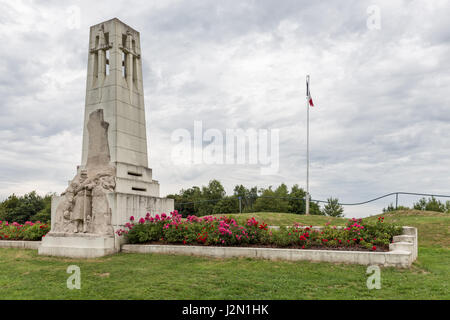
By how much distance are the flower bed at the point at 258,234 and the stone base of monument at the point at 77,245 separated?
0.64 metres

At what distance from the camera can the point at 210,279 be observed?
756 centimetres

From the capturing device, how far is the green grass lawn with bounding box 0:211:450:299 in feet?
21.5

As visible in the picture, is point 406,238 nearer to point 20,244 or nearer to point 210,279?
point 210,279

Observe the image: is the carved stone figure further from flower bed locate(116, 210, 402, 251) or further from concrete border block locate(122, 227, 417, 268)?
concrete border block locate(122, 227, 417, 268)

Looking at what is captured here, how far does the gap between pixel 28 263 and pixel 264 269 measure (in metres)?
6.67

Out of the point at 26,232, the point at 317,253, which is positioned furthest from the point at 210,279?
the point at 26,232

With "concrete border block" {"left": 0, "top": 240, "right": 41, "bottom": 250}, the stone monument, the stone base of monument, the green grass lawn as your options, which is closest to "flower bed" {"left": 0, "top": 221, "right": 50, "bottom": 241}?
"concrete border block" {"left": 0, "top": 240, "right": 41, "bottom": 250}

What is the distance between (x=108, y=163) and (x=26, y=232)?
16.1 ft

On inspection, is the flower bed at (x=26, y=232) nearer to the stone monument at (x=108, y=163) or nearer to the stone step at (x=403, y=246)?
the stone monument at (x=108, y=163)

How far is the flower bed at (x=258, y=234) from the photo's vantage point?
9.92 m

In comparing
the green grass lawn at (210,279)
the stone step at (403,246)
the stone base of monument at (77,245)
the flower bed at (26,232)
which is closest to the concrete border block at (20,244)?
the flower bed at (26,232)

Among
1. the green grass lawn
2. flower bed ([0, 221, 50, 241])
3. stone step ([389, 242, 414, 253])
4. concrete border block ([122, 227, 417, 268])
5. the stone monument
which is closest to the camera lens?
the green grass lawn

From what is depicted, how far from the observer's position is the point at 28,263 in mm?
10469
